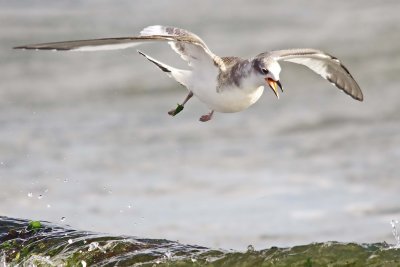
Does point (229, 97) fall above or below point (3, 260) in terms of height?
above

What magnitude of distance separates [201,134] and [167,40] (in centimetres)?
772

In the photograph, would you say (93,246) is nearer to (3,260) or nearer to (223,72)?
(3,260)

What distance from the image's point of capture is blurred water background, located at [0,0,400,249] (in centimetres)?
1129

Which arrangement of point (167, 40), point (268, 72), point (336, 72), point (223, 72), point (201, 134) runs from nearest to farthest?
point (167, 40), point (268, 72), point (223, 72), point (336, 72), point (201, 134)

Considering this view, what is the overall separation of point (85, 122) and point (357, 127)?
3.95 meters

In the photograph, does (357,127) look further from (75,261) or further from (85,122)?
(75,261)

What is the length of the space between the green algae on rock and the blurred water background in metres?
2.85

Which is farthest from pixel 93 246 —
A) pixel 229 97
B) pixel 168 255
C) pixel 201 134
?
pixel 201 134

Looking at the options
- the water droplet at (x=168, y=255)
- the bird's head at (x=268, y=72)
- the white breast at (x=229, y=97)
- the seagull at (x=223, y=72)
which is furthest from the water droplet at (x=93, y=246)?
the bird's head at (x=268, y=72)

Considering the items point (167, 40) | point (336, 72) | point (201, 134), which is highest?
point (201, 134)

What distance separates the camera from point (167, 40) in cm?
686

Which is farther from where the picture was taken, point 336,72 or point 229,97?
point 336,72

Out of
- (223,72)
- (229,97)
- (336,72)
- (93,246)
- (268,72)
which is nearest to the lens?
(268,72)

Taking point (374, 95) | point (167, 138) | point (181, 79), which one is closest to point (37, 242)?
point (181, 79)
